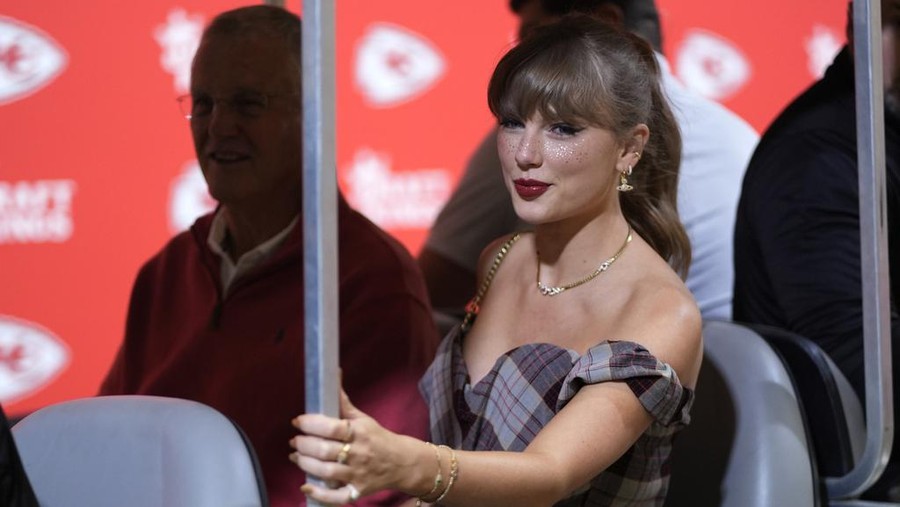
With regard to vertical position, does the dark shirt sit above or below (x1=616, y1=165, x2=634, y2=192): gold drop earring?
below

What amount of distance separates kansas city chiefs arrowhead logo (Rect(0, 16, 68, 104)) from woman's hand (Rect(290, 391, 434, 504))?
285 cm

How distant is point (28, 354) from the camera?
3721 mm

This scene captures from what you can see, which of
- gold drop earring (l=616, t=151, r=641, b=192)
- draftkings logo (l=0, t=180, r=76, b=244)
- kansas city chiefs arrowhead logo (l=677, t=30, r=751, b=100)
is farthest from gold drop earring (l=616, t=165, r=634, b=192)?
kansas city chiefs arrowhead logo (l=677, t=30, r=751, b=100)

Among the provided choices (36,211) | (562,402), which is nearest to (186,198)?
(36,211)

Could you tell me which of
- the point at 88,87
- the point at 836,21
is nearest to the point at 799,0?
the point at 836,21

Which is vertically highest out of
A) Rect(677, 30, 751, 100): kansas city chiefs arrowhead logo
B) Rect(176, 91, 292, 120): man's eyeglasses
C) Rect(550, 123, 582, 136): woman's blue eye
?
Rect(176, 91, 292, 120): man's eyeglasses

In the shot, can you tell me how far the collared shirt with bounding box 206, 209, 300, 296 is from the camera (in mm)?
1914

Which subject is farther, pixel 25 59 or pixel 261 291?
pixel 25 59

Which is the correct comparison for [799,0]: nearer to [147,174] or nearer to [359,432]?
[147,174]

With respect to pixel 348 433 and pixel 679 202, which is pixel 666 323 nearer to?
pixel 348 433

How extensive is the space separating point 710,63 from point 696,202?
2.12 meters

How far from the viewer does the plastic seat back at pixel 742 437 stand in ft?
5.26

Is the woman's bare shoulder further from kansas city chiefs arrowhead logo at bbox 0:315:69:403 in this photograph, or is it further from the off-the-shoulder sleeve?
kansas city chiefs arrowhead logo at bbox 0:315:69:403

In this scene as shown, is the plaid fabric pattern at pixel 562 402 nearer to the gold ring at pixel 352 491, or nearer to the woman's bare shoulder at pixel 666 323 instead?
the woman's bare shoulder at pixel 666 323
